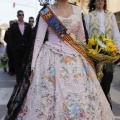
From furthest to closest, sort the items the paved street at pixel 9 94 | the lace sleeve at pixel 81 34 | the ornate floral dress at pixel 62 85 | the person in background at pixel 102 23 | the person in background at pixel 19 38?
the person in background at pixel 19 38, the paved street at pixel 9 94, the person in background at pixel 102 23, the lace sleeve at pixel 81 34, the ornate floral dress at pixel 62 85

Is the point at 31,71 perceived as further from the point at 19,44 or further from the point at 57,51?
the point at 19,44

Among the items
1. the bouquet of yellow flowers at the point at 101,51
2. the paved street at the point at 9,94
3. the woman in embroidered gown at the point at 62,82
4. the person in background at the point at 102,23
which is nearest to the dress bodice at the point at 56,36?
the woman in embroidered gown at the point at 62,82

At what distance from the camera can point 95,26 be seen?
527 centimetres

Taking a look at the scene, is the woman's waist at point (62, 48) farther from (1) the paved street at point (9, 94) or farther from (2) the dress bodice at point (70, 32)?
(1) the paved street at point (9, 94)

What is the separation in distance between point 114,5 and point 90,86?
27.9 m

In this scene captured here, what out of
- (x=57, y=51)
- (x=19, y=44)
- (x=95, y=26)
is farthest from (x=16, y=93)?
(x=19, y=44)

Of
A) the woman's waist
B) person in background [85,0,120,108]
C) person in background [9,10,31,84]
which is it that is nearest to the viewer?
the woman's waist

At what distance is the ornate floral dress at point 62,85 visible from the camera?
3.97 metres

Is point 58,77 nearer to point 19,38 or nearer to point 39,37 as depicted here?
point 39,37

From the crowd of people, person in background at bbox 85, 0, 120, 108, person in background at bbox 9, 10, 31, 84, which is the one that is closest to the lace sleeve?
the crowd of people

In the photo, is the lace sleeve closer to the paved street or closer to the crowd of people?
the crowd of people

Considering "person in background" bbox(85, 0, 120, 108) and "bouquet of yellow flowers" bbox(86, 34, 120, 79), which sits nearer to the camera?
"bouquet of yellow flowers" bbox(86, 34, 120, 79)

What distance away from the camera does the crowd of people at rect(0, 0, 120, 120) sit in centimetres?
398

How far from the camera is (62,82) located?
4.06 meters
